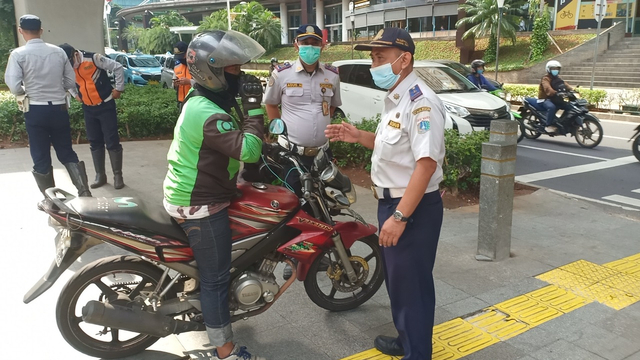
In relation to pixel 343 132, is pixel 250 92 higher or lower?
higher

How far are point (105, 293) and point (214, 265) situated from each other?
0.75 meters

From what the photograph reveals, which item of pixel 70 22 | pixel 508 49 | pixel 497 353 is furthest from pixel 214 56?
pixel 508 49

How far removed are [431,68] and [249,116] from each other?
8.23 metres

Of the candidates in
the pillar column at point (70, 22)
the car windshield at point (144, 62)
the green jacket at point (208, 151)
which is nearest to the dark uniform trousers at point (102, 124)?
the green jacket at point (208, 151)

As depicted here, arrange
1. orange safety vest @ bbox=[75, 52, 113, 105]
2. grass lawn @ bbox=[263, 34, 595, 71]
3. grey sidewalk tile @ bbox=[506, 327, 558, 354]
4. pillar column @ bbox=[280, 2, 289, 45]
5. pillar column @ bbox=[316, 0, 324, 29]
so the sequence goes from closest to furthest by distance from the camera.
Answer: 1. grey sidewalk tile @ bbox=[506, 327, 558, 354]
2. orange safety vest @ bbox=[75, 52, 113, 105]
3. grass lawn @ bbox=[263, 34, 595, 71]
4. pillar column @ bbox=[316, 0, 324, 29]
5. pillar column @ bbox=[280, 2, 289, 45]

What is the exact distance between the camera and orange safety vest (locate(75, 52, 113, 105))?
627cm

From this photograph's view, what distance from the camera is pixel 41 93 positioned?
545 centimetres

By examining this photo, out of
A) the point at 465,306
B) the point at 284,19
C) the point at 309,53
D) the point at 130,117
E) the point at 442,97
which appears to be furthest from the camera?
the point at 284,19

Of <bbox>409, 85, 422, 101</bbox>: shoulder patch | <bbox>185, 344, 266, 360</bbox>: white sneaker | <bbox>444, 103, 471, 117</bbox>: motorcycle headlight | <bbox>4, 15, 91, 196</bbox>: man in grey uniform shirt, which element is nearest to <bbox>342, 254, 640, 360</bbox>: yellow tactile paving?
<bbox>185, 344, 266, 360</bbox>: white sneaker

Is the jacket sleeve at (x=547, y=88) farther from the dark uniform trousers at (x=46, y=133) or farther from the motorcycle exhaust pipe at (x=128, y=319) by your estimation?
the motorcycle exhaust pipe at (x=128, y=319)

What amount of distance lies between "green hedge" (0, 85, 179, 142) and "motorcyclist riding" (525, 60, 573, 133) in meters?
7.67

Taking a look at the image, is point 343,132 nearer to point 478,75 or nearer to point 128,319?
point 128,319

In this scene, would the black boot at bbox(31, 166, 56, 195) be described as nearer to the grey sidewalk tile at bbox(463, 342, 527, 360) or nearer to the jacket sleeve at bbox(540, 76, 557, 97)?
the grey sidewalk tile at bbox(463, 342, 527, 360)

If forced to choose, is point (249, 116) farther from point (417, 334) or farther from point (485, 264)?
point (485, 264)
